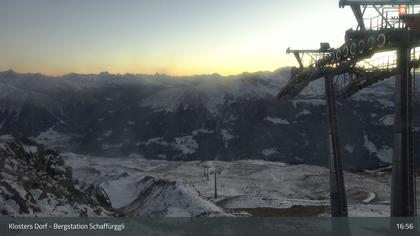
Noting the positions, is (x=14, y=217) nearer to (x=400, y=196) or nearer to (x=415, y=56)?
(x=400, y=196)

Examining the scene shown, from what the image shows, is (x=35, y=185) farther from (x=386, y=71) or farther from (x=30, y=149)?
(x=386, y=71)

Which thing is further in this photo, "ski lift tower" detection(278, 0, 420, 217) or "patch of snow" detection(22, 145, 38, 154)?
"patch of snow" detection(22, 145, 38, 154)

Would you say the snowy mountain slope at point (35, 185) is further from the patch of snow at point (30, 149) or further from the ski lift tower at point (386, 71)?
the ski lift tower at point (386, 71)

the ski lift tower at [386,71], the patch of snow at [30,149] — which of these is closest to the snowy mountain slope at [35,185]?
the patch of snow at [30,149]

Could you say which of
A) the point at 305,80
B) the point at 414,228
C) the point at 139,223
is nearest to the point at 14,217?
the point at 139,223

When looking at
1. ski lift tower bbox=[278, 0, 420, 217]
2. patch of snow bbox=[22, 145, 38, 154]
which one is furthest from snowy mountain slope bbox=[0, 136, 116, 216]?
ski lift tower bbox=[278, 0, 420, 217]

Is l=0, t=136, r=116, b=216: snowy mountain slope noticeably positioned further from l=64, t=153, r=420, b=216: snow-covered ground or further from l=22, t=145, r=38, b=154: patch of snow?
l=64, t=153, r=420, b=216: snow-covered ground
